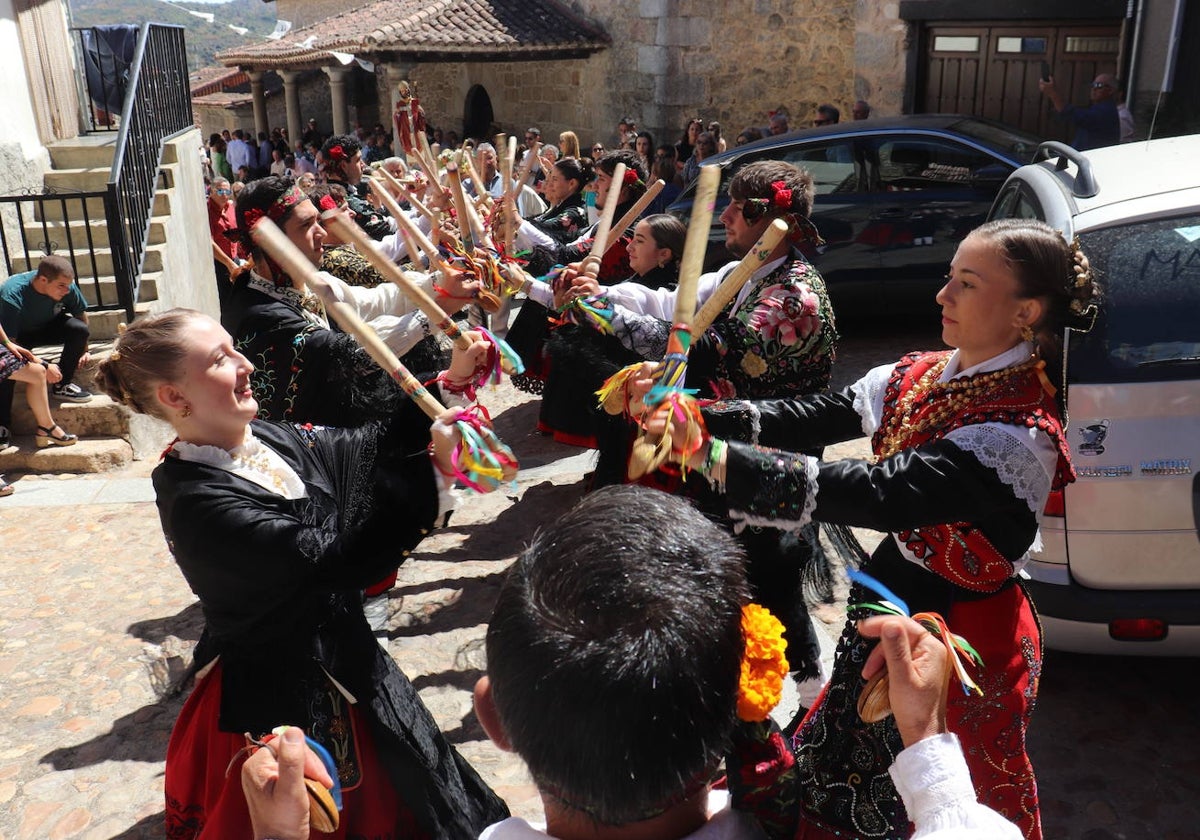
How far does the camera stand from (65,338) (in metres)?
6.60

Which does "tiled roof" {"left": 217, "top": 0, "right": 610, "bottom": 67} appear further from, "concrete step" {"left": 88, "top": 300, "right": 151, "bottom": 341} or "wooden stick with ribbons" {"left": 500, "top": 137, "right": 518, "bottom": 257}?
"wooden stick with ribbons" {"left": 500, "top": 137, "right": 518, "bottom": 257}

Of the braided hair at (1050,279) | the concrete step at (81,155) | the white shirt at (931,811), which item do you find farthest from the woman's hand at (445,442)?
the concrete step at (81,155)

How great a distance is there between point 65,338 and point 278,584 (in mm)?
5358

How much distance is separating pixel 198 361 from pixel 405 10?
18.6 metres

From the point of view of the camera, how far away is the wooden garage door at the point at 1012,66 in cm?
1152

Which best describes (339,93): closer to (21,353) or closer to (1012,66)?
(1012,66)

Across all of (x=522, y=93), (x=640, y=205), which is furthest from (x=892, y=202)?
(x=522, y=93)

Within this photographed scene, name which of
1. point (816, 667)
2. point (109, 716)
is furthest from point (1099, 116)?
point (109, 716)

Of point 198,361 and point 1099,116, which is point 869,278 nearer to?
point 1099,116

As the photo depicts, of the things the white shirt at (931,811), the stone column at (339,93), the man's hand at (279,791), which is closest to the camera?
the white shirt at (931,811)

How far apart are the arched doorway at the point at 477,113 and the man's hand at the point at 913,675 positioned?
70.8 ft

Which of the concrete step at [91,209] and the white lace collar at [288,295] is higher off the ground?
the white lace collar at [288,295]

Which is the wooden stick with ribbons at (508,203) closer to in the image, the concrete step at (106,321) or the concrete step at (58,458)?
the concrete step at (58,458)

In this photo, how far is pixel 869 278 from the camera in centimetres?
788
